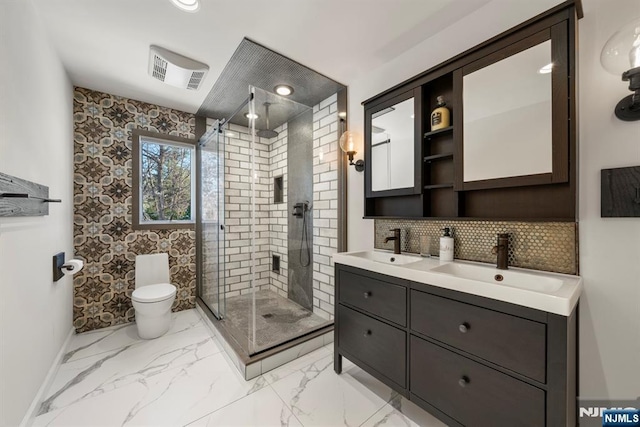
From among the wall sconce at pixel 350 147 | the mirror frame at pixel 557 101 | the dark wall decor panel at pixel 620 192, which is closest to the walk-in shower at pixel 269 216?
the wall sconce at pixel 350 147

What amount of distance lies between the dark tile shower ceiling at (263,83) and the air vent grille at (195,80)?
0.16 metres

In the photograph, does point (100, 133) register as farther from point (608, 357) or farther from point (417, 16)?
point (608, 357)

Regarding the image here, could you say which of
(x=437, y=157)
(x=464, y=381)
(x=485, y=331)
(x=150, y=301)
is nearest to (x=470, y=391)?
(x=464, y=381)

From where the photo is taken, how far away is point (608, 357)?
117 cm

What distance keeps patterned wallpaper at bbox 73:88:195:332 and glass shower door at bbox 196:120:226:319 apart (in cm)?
51

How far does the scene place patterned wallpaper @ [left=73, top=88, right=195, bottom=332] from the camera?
2.52 metres

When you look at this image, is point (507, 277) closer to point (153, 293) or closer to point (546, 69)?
point (546, 69)

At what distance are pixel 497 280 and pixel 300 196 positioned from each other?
6.83 ft

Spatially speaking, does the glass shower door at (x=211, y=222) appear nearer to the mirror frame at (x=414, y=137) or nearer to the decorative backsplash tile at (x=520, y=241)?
the mirror frame at (x=414, y=137)

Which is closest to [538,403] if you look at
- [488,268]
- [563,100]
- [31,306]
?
[488,268]

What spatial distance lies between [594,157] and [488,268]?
28.9 inches

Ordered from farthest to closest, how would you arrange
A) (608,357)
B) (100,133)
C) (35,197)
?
(100,133) → (35,197) → (608,357)

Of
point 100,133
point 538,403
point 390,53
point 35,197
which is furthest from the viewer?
point 100,133

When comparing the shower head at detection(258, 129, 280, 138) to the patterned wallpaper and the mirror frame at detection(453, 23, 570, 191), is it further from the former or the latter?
the mirror frame at detection(453, 23, 570, 191)
